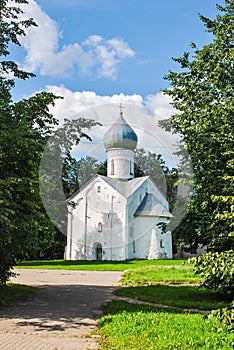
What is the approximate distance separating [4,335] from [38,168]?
5252 mm

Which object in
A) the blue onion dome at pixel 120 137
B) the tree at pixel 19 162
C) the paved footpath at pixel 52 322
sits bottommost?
the paved footpath at pixel 52 322

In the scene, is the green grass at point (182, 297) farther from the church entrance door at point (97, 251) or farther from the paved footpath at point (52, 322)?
the church entrance door at point (97, 251)

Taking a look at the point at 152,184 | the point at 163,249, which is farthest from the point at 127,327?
the point at 152,184

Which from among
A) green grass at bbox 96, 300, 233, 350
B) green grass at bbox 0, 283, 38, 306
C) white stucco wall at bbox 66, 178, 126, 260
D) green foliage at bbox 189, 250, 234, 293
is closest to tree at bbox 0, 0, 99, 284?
green grass at bbox 0, 283, 38, 306

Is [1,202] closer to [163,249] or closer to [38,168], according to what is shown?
[38,168]

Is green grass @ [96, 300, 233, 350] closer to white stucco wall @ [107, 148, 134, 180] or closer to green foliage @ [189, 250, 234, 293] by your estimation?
green foliage @ [189, 250, 234, 293]

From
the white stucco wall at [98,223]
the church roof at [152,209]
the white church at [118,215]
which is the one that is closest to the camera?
the white stucco wall at [98,223]

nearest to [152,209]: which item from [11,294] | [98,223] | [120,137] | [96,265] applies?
[98,223]

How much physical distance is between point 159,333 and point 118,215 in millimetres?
31526

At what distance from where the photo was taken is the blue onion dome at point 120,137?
4106 cm

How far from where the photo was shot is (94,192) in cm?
4075

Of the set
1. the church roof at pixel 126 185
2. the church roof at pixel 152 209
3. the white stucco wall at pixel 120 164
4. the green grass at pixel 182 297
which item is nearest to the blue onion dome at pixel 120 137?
the white stucco wall at pixel 120 164

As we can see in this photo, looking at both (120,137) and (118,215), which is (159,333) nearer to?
(118,215)

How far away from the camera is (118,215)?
127 feet
